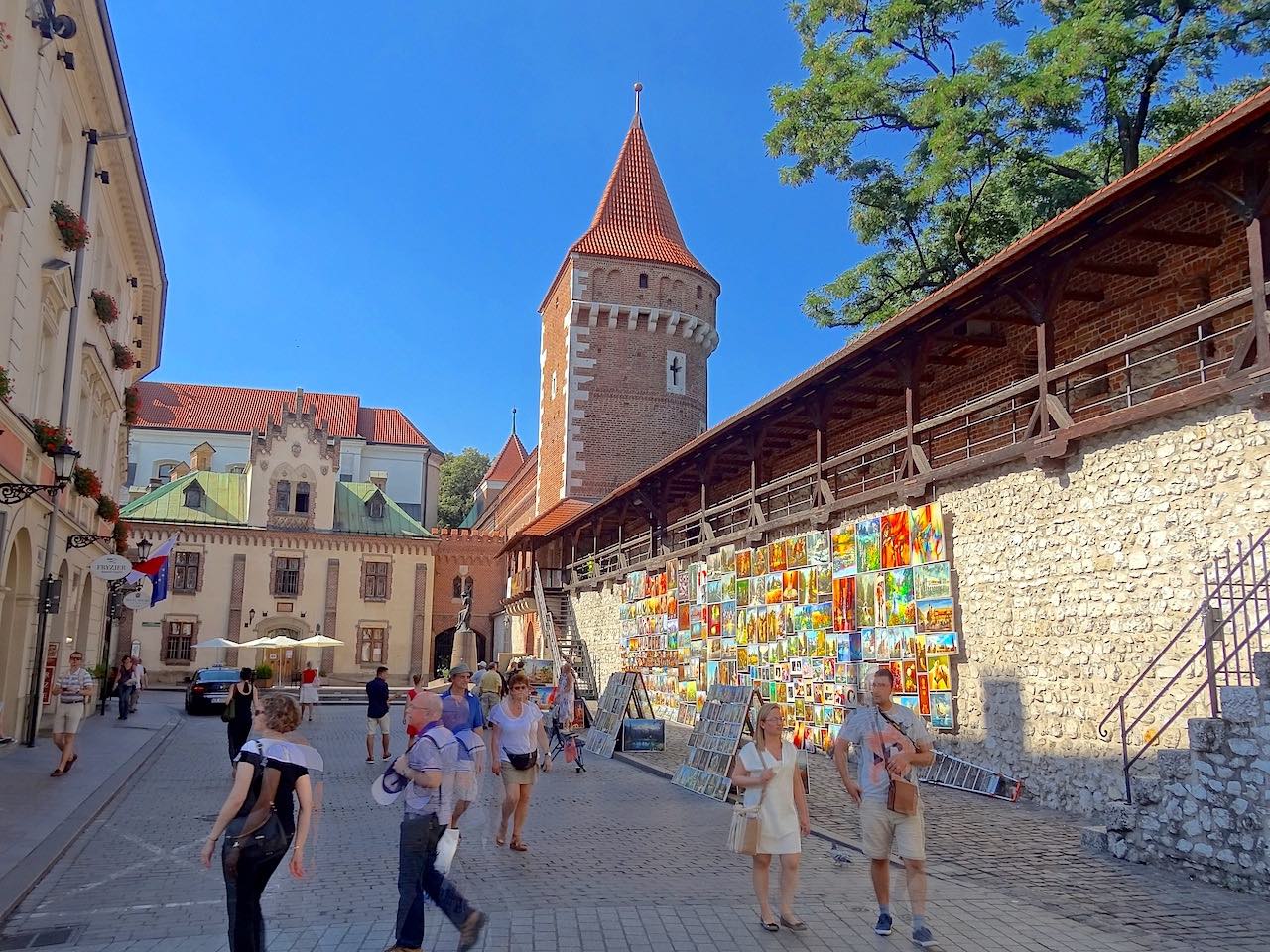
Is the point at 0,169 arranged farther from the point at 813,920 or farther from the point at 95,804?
the point at 813,920

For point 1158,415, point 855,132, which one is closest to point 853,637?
point 1158,415

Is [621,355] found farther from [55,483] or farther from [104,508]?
[55,483]

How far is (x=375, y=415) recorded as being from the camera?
7312 cm

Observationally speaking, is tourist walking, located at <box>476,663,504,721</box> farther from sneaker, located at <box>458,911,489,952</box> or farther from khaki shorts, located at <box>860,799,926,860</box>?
sneaker, located at <box>458,911,489,952</box>

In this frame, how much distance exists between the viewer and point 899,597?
45.6 feet

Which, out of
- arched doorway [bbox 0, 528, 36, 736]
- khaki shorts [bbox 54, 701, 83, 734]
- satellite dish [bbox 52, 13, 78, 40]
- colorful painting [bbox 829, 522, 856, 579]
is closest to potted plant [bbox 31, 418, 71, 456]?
arched doorway [bbox 0, 528, 36, 736]

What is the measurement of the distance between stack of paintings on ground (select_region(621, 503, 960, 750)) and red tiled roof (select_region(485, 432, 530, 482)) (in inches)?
1879

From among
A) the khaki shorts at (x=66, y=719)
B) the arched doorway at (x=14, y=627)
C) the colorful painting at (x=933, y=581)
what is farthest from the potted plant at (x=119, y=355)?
the colorful painting at (x=933, y=581)

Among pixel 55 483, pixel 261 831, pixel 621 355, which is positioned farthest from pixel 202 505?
pixel 261 831

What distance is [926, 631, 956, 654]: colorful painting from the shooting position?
12.8 meters

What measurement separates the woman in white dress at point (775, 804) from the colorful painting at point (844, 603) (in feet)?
28.2

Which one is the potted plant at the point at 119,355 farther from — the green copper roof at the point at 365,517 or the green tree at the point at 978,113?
the green copper roof at the point at 365,517

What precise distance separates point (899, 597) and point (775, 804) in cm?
795

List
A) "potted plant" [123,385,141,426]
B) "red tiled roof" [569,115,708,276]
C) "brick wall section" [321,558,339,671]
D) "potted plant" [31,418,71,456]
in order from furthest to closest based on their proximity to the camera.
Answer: "brick wall section" [321,558,339,671], "red tiled roof" [569,115,708,276], "potted plant" [123,385,141,426], "potted plant" [31,418,71,456]
